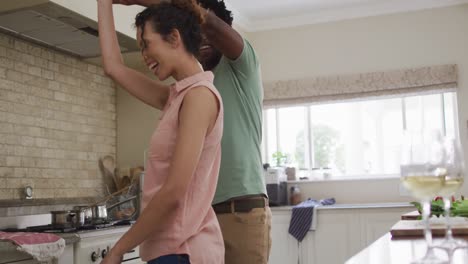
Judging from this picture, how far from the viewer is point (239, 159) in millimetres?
1506

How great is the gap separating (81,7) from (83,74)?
49.1 inches

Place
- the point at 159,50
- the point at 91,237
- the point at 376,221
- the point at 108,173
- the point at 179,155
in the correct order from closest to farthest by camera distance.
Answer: the point at 179,155
the point at 159,50
the point at 91,237
the point at 108,173
the point at 376,221

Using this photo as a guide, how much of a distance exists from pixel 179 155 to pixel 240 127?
0.49m

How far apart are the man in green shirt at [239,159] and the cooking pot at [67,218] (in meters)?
2.03

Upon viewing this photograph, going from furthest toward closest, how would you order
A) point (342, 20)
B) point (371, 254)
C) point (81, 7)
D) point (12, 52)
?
point (342, 20) < point (12, 52) < point (81, 7) < point (371, 254)

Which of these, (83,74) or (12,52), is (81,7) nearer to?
(12,52)

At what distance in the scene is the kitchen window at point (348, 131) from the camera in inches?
213

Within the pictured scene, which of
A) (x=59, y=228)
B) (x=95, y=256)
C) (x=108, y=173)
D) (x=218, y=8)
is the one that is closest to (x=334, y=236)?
(x=108, y=173)

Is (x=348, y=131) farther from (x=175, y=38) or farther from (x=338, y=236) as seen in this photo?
(x=175, y=38)

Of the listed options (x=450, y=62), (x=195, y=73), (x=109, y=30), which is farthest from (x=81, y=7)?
(x=450, y=62)

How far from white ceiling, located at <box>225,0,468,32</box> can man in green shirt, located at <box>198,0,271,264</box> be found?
12.2 feet

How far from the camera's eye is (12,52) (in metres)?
3.61

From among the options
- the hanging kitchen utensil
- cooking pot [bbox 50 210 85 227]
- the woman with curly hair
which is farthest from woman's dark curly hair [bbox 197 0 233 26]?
the hanging kitchen utensil

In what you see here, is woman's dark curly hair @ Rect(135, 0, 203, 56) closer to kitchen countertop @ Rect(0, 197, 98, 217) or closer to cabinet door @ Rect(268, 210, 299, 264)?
kitchen countertop @ Rect(0, 197, 98, 217)
